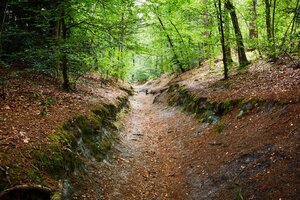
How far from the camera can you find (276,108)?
8.61 metres

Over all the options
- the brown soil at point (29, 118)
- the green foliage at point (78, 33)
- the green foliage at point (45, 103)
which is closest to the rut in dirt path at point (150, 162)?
the brown soil at point (29, 118)

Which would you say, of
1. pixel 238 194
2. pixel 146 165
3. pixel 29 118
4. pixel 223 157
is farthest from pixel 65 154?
pixel 223 157

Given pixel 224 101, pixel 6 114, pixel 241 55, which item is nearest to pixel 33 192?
pixel 6 114

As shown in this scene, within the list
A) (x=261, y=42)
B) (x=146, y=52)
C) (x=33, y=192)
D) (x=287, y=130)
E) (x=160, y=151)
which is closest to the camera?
(x=33, y=192)

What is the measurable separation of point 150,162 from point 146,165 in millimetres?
335

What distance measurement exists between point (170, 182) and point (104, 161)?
8.46 ft

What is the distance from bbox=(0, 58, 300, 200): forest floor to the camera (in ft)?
20.7

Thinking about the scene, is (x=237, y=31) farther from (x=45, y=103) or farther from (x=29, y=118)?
(x=29, y=118)

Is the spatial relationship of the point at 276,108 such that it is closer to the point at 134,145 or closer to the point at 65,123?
the point at 134,145

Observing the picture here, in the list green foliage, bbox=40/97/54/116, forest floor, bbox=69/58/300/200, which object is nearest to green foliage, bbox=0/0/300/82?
green foliage, bbox=40/97/54/116

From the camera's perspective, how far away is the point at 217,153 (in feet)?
29.1

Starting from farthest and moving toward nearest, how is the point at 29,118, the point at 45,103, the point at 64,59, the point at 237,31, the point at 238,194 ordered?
1. the point at 237,31
2. the point at 64,59
3. the point at 45,103
4. the point at 29,118
5. the point at 238,194

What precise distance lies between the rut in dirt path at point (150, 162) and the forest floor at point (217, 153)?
1.3 inches

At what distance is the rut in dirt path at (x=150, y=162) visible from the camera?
8.03m
